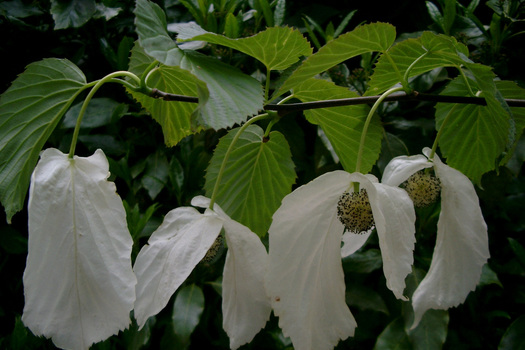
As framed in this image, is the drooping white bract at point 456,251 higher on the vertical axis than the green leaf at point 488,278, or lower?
higher

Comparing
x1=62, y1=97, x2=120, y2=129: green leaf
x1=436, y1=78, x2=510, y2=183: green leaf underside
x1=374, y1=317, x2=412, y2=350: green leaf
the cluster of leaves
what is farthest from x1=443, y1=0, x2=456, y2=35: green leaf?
x1=62, y1=97, x2=120, y2=129: green leaf

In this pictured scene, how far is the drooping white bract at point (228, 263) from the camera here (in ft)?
1.14

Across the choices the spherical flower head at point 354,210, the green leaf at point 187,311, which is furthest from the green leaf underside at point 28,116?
the green leaf at point 187,311

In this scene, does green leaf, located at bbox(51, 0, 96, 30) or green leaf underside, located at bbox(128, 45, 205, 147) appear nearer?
green leaf underside, located at bbox(128, 45, 205, 147)

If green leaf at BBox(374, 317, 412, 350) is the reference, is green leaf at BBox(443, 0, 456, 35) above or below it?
above

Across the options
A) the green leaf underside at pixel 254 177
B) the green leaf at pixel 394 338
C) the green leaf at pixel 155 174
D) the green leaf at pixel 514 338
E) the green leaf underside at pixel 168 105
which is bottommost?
the green leaf at pixel 514 338

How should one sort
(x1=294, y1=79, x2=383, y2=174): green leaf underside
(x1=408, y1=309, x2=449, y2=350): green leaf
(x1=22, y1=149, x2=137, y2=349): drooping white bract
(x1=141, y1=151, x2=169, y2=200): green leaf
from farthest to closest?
(x1=141, y1=151, x2=169, y2=200): green leaf
(x1=408, y1=309, x2=449, y2=350): green leaf
(x1=294, y1=79, x2=383, y2=174): green leaf underside
(x1=22, y1=149, x2=137, y2=349): drooping white bract

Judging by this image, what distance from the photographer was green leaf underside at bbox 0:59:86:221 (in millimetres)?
369

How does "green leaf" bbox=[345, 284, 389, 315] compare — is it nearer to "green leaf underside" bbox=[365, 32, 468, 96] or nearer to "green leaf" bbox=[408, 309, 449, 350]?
"green leaf" bbox=[408, 309, 449, 350]

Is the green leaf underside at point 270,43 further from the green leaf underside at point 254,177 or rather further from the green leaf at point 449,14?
the green leaf at point 449,14

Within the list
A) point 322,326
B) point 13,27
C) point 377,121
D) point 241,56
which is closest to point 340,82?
point 241,56

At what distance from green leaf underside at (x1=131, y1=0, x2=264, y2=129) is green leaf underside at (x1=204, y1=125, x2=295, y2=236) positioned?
0.32 ft

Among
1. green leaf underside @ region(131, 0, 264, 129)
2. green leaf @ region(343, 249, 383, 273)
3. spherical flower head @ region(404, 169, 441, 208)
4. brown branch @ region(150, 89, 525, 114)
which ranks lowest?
green leaf @ region(343, 249, 383, 273)

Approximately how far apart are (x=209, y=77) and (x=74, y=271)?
167mm
